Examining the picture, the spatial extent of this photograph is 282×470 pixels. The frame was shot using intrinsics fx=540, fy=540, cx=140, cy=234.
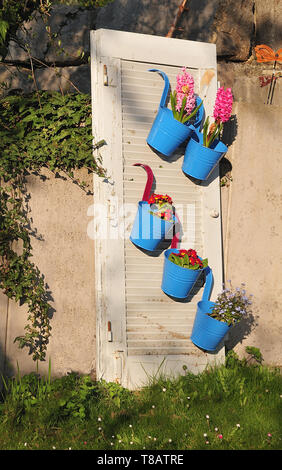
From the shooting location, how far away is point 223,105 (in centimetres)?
421

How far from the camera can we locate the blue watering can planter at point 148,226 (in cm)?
392

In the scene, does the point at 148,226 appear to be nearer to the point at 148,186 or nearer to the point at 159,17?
the point at 148,186

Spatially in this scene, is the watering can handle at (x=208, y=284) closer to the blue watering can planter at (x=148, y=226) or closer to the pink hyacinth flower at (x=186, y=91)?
the blue watering can planter at (x=148, y=226)

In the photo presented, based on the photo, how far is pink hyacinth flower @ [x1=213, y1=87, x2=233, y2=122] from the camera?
166 inches

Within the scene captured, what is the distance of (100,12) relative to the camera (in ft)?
16.1

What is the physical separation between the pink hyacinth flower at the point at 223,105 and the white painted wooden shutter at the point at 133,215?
173 mm

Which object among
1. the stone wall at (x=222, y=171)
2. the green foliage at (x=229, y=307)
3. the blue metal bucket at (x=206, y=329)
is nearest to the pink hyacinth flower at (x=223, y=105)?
the stone wall at (x=222, y=171)

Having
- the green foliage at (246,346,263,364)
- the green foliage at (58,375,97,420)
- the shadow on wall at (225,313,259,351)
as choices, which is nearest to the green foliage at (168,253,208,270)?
the shadow on wall at (225,313,259,351)

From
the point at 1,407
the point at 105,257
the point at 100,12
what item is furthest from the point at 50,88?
the point at 1,407

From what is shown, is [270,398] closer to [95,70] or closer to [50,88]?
[95,70]

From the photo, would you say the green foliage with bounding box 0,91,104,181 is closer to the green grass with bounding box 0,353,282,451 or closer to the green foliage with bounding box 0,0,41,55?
the green foliage with bounding box 0,0,41,55

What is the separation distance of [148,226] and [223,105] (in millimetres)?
1146

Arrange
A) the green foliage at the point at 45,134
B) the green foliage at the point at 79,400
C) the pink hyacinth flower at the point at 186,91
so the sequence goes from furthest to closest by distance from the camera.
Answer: the pink hyacinth flower at the point at 186,91, the green foliage at the point at 45,134, the green foliage at the point at 79,400

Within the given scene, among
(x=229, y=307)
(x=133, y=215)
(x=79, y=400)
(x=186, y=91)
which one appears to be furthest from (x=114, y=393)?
(x=186, y=91)
